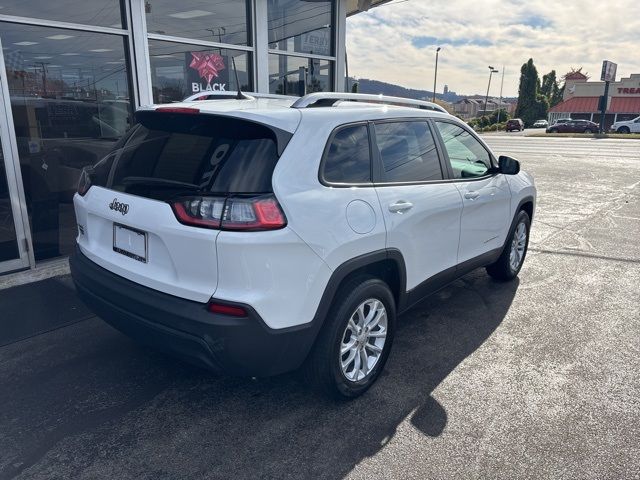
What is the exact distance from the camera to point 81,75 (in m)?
5.53

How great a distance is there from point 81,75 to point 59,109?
1.57ft

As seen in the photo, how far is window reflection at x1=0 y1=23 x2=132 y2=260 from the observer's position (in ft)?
16.6

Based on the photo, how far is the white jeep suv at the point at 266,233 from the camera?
239 cm

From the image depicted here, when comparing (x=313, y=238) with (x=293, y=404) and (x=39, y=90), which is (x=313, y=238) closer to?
(x=293, y=404)

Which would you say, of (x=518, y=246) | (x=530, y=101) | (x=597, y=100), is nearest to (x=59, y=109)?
(x=518, y=246)

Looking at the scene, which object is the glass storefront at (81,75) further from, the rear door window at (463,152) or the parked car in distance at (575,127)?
the parked car in distance at (575,127)

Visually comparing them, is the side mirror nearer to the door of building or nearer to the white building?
the white building

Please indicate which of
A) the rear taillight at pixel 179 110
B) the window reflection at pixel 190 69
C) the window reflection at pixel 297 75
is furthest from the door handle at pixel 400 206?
the window reflection at pixel 297 75

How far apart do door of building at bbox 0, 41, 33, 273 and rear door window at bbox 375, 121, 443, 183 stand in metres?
3.85

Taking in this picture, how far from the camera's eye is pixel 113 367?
3.40 m

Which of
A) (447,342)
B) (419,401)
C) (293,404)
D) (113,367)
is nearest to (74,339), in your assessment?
(113,367)

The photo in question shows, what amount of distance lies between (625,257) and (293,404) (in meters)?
5.12

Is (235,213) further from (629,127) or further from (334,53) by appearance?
(629,127)

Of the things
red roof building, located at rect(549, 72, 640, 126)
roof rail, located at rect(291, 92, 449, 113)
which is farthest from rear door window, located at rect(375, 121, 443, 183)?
red roof building, located at rect(549, 72, 640, 126)
